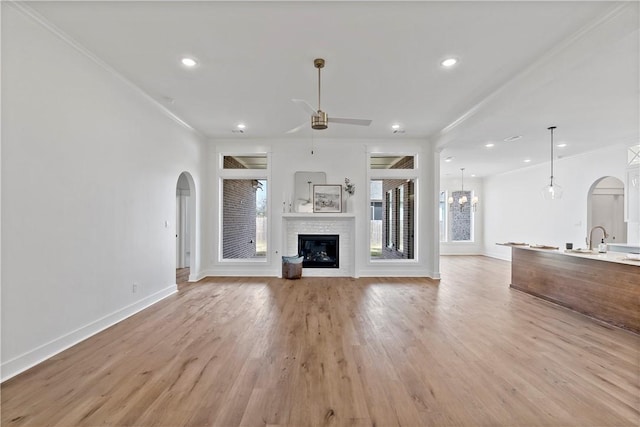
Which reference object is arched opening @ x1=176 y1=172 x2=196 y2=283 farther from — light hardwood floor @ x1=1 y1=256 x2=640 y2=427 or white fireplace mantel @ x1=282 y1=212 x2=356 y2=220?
light hardwood floor @ x1=1 y1=256 x2=640 y2=427

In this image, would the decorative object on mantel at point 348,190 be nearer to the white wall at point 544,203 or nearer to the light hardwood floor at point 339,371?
the light hardwood floor at point 339,371

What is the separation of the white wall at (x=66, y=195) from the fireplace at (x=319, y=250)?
304 cm

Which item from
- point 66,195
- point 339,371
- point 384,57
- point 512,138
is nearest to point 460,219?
point 512,138

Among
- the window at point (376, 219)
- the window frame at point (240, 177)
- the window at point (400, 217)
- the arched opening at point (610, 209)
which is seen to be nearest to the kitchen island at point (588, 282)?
the window at point (400, 217)

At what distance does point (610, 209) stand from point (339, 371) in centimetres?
891

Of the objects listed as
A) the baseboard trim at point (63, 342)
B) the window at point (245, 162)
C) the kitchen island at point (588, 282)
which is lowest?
the baseboard trim at point (63, 342)

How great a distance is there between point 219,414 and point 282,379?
1.77 feet

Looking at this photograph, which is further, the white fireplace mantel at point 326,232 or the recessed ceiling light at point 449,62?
the white fireplace mantel at point 326,232

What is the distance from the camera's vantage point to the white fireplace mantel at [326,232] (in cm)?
637

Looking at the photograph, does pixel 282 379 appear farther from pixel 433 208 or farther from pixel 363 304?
pixel 433 208

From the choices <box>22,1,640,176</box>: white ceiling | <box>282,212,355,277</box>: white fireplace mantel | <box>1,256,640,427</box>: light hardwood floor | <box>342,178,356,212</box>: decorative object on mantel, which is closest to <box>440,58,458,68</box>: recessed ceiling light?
<box>22,1,640,176</box>: white ceiling

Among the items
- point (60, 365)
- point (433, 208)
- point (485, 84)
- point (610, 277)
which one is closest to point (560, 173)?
point (433, 208)

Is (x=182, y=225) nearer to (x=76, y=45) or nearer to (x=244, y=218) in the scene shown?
(x=244, y=218)

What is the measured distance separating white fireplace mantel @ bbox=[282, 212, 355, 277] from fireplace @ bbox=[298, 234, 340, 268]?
9cm
